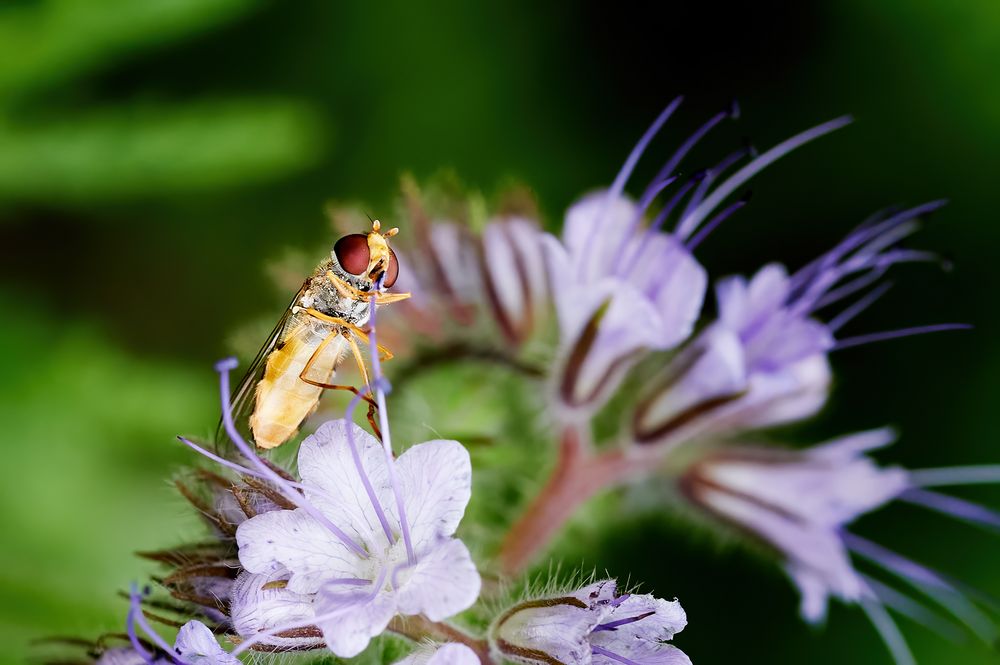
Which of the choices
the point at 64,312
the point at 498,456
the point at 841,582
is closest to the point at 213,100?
the point at 64,312

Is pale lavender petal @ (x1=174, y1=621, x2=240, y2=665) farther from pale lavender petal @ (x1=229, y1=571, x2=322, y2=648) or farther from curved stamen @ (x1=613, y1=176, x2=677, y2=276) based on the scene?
curved stamen @ (x1=613, y1=176, x2=677, y2=276)

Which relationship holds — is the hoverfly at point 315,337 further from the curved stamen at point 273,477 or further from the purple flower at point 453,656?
the purple flower at point 453,656

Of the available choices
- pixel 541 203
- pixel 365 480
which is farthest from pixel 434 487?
pixel 541 203

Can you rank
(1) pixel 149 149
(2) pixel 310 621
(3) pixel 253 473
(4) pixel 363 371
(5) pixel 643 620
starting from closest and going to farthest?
(2) pixel 310 621 → (5) pixel 643 620 → (3) pixel 253 473 → (4) pixel 363 371 → (1) pixel 149 149

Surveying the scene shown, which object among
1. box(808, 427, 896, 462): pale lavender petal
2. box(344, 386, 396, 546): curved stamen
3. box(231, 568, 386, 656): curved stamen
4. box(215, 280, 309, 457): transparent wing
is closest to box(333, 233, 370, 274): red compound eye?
box(215, 280, 309, 457): transparent wing

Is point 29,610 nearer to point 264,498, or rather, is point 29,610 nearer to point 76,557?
point 76,557

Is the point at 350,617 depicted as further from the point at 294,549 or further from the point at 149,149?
the point at 149,149
